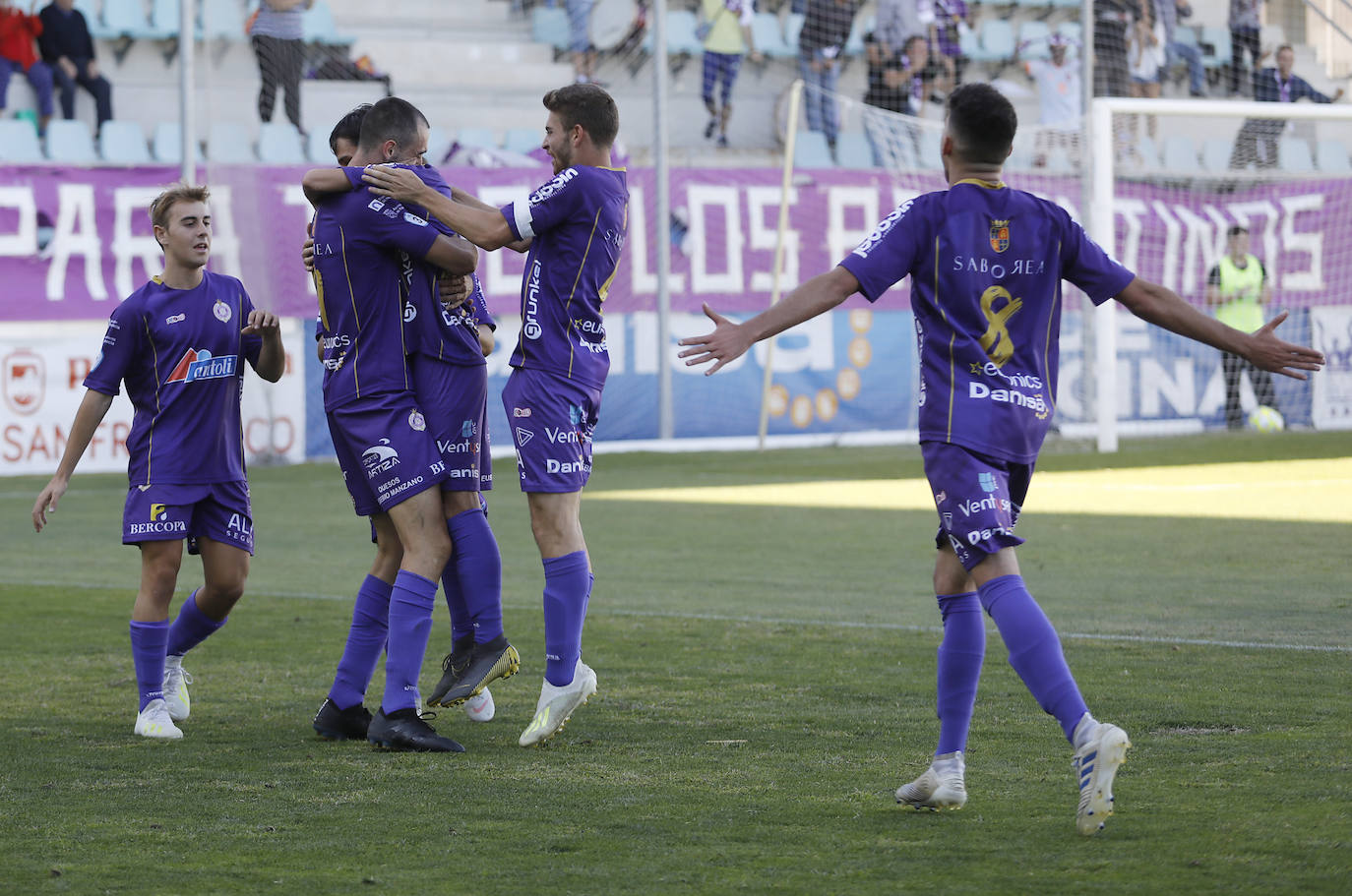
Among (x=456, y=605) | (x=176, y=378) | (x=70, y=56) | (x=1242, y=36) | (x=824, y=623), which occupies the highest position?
(x=1242, y=36)

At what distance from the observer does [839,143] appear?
22094 millimetres

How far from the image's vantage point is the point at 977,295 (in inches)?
162

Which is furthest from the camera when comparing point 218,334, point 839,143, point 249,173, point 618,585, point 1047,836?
point 839,143

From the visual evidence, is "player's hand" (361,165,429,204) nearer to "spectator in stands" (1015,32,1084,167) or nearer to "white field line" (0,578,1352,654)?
"white field line" (0,578,1352,654)

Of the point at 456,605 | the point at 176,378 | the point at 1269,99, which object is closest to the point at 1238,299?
the point at 1269,99

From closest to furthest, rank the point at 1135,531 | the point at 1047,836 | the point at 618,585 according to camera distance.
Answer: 1. the point at 1047,836
2. the point at 618,585
3. the point at 1135,531

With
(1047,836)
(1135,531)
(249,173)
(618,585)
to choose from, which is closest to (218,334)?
(1047,836)

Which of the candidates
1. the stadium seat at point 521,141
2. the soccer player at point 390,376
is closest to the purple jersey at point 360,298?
the soccer player at point 390,376

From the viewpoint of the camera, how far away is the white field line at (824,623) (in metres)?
6.59

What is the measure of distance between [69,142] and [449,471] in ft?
48.0

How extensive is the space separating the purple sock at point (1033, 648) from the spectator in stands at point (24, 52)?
17163 mm

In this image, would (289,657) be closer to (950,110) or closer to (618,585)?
(618,585)

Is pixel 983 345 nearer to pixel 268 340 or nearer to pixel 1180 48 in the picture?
pixel 268 340

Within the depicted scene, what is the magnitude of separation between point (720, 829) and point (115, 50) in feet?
62.0
